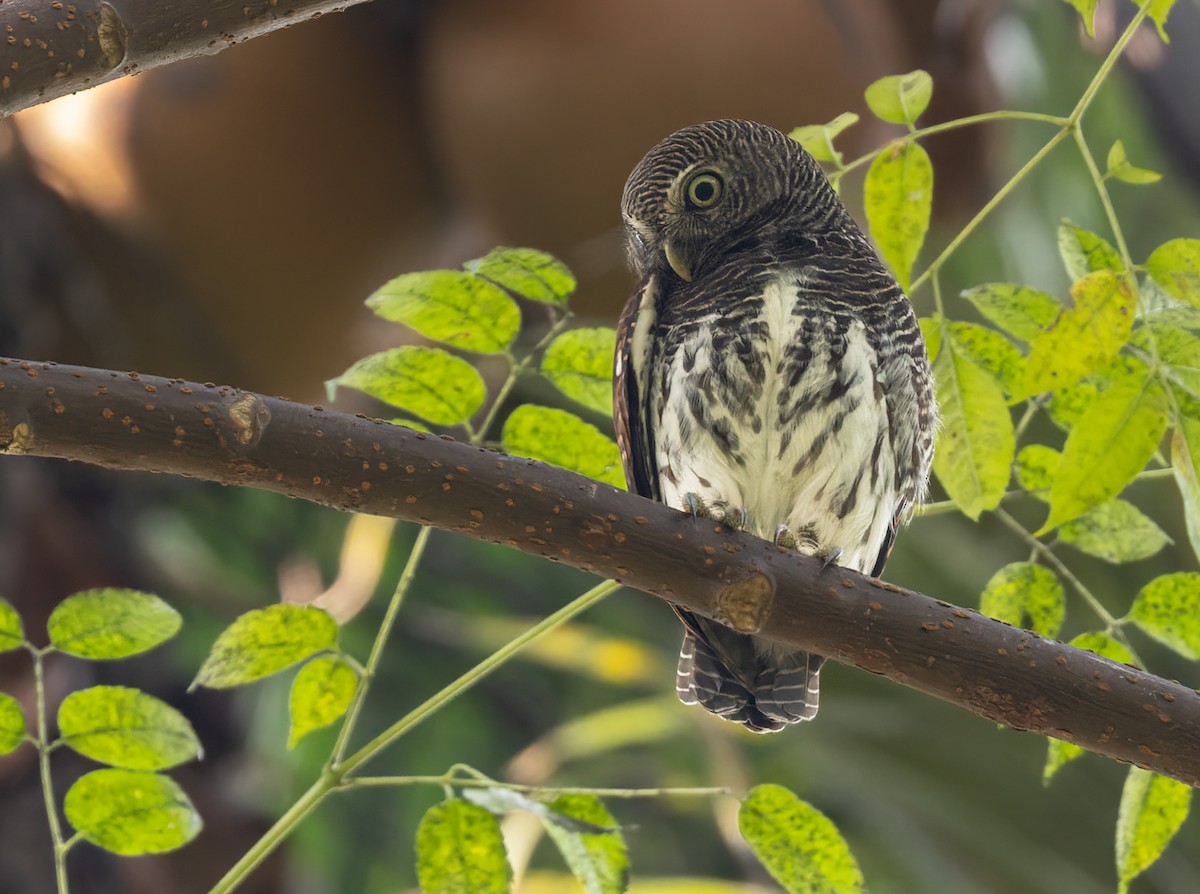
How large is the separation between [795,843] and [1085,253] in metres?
0.26

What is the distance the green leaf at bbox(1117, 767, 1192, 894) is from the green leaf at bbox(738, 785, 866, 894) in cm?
10

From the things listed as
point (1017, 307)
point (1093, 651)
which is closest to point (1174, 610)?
point (1093, 651)

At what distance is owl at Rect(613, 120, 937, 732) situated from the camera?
696mm

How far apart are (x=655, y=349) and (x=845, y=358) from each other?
0.38 feet

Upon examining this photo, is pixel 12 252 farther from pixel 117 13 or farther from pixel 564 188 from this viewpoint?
pixel 117 13

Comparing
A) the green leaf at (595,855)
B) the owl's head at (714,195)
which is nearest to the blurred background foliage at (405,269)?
the owl's head at (714,195)

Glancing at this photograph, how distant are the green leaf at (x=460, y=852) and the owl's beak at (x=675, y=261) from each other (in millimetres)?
383

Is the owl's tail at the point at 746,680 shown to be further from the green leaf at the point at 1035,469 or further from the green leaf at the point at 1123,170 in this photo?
the green leaf at the point at 1123,170

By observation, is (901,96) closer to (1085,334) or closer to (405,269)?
(1085,334)

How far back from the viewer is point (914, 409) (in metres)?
0.72

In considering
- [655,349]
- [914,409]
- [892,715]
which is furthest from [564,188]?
[892,715]

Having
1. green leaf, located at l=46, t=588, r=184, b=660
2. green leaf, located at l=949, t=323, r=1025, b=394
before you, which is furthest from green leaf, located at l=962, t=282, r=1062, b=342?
green leaf, located at l=46, t=588, r=184, b=660

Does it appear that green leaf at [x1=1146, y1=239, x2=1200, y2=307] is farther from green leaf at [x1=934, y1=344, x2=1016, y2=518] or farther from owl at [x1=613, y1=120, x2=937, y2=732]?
owl at [x1=613, y1=120, x2=937, y2=732]

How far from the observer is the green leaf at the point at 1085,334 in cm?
44
